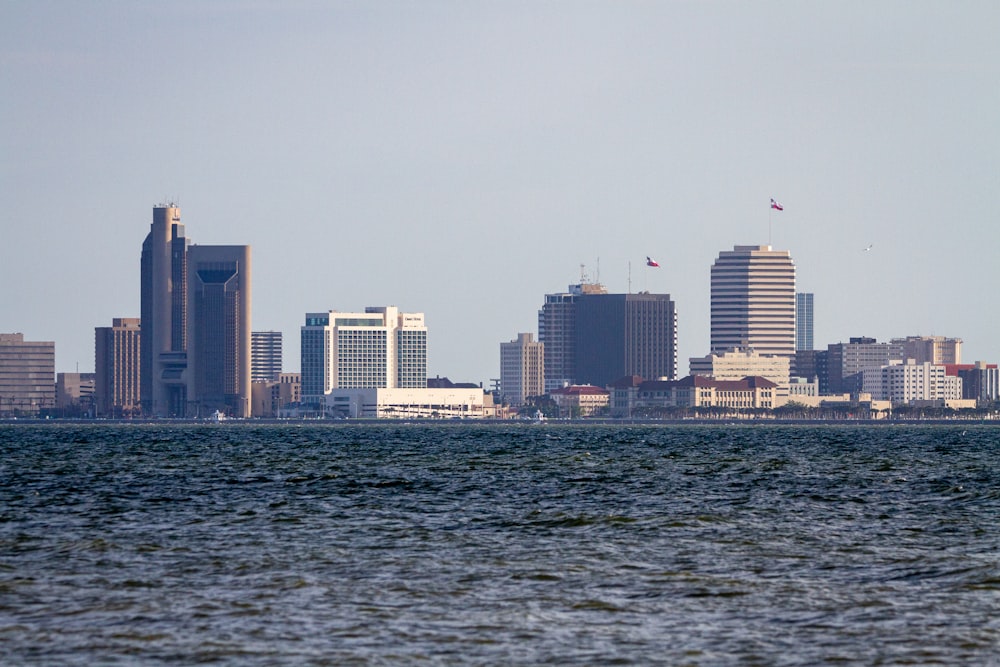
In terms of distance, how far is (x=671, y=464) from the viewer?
11062 cm

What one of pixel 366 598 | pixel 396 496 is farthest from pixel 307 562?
pixel 396 496

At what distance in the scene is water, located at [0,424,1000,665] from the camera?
A: 104ft

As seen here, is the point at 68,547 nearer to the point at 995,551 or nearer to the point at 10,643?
the point at 10,643

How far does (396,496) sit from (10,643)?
132 feet

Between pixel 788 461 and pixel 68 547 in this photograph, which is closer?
pixel 68 547

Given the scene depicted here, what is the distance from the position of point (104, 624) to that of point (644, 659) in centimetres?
1101

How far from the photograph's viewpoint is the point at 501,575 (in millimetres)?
41906

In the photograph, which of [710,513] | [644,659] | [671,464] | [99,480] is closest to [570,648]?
[644,659]

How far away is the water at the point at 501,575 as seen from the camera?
3180 cm

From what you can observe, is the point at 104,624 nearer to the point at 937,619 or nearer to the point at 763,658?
the point at 763,658

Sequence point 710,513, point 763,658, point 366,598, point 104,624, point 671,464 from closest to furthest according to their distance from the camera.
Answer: point 763,658 → point 104,624 → point 366,598 → point 710,513 → point 671,464

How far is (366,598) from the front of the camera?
3766 centimetres

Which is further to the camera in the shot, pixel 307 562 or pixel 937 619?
pixel 307 562

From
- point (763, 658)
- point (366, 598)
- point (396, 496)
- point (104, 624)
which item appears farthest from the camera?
point (396, 496)
